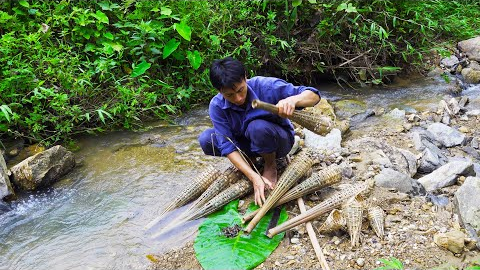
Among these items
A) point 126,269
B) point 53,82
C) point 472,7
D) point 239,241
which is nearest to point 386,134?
point 239,241

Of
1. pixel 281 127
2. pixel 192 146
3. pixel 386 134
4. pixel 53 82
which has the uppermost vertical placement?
pixel 53 82

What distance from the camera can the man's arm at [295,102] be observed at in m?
2.81

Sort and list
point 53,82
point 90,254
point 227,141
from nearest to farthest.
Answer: point 90,254
point 227,141
point 53,82

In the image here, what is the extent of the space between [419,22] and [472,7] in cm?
313

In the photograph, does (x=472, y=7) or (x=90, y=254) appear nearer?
(x=90, y=254)

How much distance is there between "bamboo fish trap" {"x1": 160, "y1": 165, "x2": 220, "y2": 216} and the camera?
333cm

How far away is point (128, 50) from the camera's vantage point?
5676 mm

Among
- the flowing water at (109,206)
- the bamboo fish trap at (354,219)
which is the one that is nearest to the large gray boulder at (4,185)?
the flowing water at (109,206)

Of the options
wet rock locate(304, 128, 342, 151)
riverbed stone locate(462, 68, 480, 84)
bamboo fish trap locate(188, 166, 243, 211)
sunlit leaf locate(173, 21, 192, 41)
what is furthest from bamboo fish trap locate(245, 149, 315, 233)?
riverbed stone locate(462, 68, 480, 84)

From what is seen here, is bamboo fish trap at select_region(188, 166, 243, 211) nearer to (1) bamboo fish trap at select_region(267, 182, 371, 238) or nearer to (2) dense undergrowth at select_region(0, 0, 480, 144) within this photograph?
(1) bamboo fish trap at select_region(267, 182, 371, 238)

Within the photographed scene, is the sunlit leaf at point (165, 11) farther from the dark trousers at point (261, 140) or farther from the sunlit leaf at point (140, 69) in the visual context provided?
the dark trousers at point (261, 140)

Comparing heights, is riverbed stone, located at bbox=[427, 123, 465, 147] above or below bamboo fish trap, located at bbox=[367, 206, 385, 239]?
below

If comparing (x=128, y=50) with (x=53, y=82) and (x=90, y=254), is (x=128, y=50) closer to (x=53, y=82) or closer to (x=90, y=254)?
(x=53, y=82)

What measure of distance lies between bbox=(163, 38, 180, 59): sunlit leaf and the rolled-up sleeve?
2.63 metres
